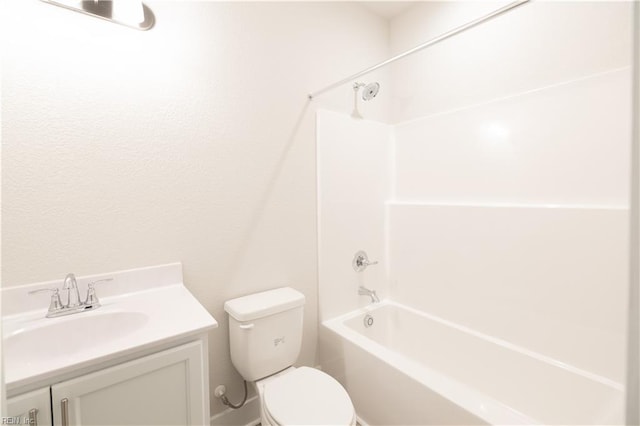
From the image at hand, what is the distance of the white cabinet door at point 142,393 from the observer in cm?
83

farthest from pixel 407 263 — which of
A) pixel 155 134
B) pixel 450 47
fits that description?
pixel 155 134

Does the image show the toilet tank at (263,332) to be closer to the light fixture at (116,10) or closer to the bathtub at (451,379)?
the bathtub at (451,379)

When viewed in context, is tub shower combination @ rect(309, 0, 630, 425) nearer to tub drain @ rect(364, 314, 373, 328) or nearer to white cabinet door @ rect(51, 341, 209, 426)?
tub drain @ rect(364, 314, 373, 328)

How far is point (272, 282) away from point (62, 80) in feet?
4.43

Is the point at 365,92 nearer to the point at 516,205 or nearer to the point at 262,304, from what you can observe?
the point at 516,205

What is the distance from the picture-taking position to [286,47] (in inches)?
70.4

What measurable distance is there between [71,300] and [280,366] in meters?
1.02

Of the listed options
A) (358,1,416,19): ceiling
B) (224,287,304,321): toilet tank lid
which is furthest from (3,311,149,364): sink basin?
(358,1,416,19): ceiling

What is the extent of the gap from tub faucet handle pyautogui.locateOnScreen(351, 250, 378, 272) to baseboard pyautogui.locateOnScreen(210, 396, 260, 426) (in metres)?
1.04

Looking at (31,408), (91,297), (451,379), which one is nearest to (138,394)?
(31,408)

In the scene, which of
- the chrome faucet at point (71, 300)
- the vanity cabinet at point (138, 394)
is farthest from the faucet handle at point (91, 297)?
the vanity cabinet at point (138, 394)

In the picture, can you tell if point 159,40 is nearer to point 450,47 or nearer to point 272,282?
point 272,282

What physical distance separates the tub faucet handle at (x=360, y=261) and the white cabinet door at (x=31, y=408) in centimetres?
167

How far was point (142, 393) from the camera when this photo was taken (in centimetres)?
93
